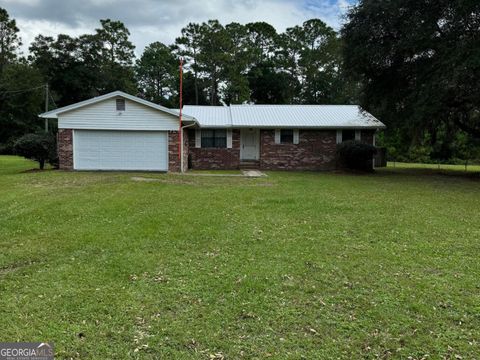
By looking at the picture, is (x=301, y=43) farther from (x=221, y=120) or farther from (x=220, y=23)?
(x=221, y=120)

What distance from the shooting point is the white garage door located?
16.7 metres

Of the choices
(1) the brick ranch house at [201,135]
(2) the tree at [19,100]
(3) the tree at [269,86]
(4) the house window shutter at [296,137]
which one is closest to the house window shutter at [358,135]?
(1) the brick ranch house at [201,135]

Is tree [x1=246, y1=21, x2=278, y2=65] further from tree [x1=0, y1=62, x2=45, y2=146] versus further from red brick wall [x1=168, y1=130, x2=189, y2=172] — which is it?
red brick wall [x1=168, y1=130, x2=189, y2=172]

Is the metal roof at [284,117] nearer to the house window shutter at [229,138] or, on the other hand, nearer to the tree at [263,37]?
the house window shutter at [229,138]

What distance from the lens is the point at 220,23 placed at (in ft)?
138

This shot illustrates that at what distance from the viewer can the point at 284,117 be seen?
859 inches

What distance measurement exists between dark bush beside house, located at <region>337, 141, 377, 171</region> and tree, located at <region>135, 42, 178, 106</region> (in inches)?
1181

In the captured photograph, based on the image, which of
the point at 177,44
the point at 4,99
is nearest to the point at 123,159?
the point at 4,99

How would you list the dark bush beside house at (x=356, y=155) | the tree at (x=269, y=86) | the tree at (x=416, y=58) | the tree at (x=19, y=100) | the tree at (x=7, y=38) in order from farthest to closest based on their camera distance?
the tree at (x=269, y=86)
the tree at (x=7, y=38)
the tree at (x=19, y=100)
the dark bush beside house at (x=356, y=155)
the tree at (x=416, y=58)

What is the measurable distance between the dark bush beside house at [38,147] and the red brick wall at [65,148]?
739 millimetres

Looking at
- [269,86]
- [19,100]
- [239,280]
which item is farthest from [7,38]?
[239,280]

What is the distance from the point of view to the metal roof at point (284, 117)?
20188 millimetres

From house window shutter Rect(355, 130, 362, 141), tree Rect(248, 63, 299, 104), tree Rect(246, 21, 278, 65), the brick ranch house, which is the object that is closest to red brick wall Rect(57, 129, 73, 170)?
the brick ranch house

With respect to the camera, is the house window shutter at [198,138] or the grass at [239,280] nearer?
the grass at [239,280]
